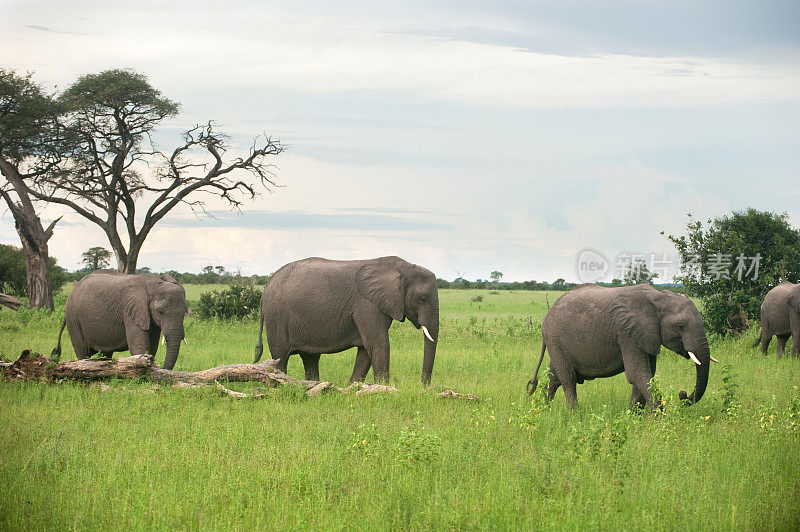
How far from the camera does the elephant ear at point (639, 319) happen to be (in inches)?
483

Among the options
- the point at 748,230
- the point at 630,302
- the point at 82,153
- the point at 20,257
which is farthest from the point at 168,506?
the point at 20,257

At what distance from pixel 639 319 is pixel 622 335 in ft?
1.23

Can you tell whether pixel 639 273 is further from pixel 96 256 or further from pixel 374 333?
pixel 96 256

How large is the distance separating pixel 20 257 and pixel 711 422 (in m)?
45.2

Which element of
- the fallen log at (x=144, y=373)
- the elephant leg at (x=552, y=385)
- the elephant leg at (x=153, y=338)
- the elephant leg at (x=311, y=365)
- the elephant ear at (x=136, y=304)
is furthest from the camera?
the elephant leg at (x=153, y=338)

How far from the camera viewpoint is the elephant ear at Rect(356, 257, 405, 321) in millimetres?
15086

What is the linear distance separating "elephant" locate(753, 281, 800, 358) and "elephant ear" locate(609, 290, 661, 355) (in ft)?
41.1

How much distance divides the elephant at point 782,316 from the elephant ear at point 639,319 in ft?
41.1

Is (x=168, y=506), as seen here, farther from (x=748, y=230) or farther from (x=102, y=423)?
(x=748, y=230)

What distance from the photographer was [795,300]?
893 inches

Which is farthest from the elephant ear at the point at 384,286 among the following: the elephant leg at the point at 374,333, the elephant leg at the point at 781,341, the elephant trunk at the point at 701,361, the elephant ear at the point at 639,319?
the elephant leg at the point at 781,341

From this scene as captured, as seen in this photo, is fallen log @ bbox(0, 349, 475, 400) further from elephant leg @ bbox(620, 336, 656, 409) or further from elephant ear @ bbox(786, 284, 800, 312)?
elephant ear @ bbox(786, 284, 800, 312)

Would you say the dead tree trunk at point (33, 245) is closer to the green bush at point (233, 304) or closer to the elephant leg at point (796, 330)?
the green bush at point (233, 304)

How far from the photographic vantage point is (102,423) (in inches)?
449
